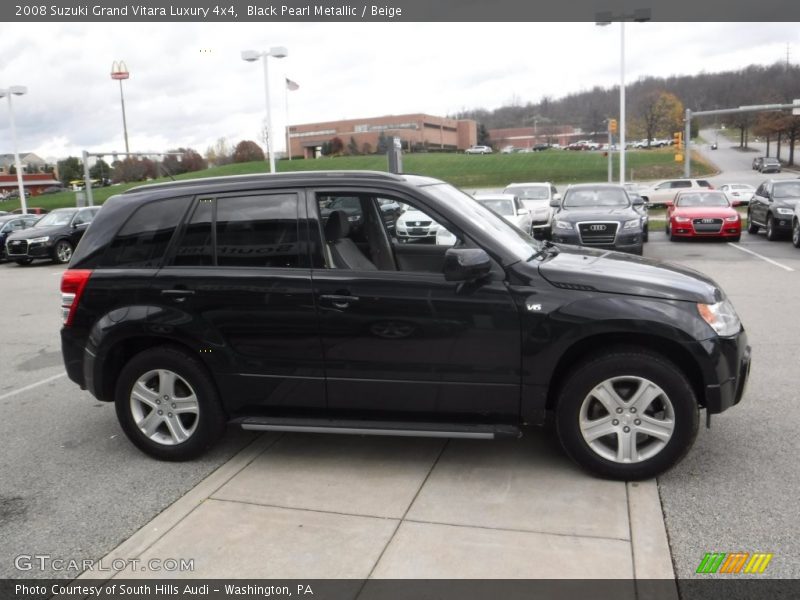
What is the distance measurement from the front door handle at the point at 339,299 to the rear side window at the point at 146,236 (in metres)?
1.18

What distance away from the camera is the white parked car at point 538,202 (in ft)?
68.8

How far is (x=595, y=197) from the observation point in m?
16.7

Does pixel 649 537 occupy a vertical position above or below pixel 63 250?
below

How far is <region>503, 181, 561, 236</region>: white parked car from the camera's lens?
21.0m

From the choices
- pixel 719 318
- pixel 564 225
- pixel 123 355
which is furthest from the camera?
pixel 564 225

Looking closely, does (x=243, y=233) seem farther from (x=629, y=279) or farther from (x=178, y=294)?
(x=629, y=279)

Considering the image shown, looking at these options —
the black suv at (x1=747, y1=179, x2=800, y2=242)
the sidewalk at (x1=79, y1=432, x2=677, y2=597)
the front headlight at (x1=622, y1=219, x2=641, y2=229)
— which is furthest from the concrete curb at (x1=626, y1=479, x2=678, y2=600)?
the black suv at (x1=747, y1=179, x2=800, y2=242)

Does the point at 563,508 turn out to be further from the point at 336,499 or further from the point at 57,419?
the point at 57,419

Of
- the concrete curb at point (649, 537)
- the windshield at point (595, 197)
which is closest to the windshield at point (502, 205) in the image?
the windshield at point (595, 197)

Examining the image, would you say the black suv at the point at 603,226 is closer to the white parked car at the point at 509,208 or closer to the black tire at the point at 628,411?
the white parked car at the point at 509,208

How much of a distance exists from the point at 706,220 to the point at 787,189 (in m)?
2.48

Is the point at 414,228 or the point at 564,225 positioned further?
the point at 564,225

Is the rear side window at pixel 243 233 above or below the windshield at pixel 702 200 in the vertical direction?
above

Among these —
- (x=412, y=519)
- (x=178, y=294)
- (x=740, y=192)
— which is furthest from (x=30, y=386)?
(x=740, y=192)
